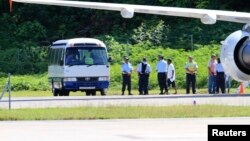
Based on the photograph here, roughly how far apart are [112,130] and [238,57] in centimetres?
439

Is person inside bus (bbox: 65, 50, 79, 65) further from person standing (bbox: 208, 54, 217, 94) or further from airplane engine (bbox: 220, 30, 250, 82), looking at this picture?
airplane engine (bbox: 220, 30, 250, 82)

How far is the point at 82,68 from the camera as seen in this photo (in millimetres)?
45531

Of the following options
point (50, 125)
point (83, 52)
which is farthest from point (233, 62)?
point (83, 52)

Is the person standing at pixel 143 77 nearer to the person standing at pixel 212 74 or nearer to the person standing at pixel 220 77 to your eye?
the person standing at pixel 212 74

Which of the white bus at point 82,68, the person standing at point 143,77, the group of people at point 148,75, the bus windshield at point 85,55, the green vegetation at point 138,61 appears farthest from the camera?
the green vegetation at point 138,61

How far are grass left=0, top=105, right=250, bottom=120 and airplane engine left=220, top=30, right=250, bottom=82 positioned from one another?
7806 mm

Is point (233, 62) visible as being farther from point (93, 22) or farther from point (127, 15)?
point (93, 22)

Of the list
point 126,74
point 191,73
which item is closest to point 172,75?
point 191,73

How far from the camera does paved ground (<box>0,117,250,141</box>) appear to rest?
20.9 meters

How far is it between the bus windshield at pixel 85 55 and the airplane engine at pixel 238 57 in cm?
2596

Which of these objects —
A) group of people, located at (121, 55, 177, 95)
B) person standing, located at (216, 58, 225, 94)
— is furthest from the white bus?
person standing, located at (216, 58, 225, 94)

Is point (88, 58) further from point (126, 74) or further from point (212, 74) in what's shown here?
point (212, 74)

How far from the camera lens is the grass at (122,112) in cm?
2762

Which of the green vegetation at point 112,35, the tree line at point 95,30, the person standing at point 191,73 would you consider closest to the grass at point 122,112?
the person standing at point 191,73
